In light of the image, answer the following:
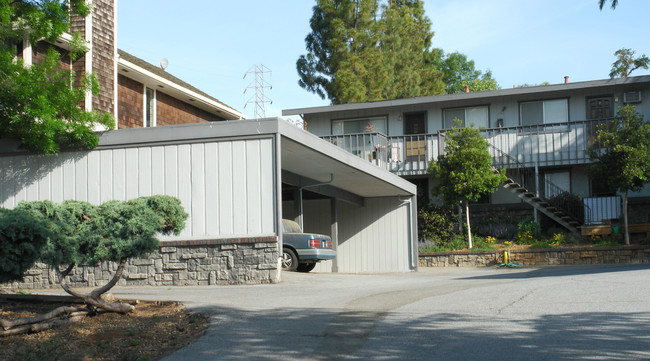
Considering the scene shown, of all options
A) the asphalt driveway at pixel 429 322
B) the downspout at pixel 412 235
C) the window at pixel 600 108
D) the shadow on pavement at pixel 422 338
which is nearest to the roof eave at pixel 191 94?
the downspout at pixel 412 235

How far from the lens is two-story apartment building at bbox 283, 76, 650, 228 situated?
2500 cm

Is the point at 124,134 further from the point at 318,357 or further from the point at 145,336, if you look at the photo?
the point at 318,357

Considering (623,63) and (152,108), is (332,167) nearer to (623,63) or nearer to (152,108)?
(152,108)

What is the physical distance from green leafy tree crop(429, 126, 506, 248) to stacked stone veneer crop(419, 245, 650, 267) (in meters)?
1.00

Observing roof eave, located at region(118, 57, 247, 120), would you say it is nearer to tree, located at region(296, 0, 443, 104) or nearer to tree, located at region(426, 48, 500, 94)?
tree, located at region(296, 0, 443, 104)

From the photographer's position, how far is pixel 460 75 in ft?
191

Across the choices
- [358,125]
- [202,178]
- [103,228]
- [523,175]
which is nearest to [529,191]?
[523,175]

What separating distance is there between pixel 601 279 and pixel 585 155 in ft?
46.4

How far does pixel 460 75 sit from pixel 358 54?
23.6 metres

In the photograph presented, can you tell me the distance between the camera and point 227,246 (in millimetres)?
12914

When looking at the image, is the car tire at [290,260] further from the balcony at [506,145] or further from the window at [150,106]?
the balcony at [506,145]

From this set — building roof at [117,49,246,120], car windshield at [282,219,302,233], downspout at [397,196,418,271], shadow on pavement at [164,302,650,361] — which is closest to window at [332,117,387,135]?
building roof at [117,49,246,120]

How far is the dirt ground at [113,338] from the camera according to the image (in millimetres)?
6797

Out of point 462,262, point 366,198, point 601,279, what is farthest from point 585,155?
point 601,279
